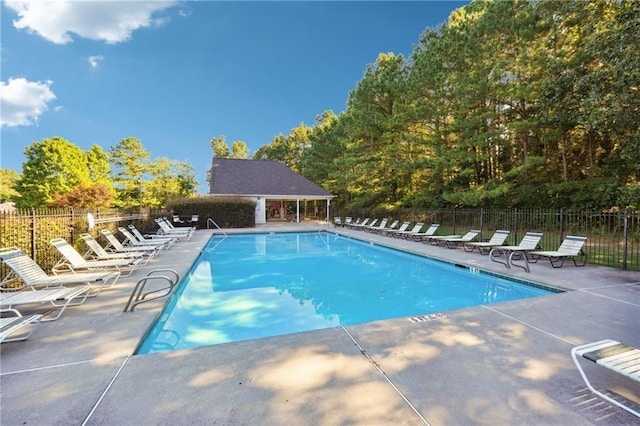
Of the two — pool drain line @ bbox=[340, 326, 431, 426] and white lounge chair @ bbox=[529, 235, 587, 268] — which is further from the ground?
white lounge chair @ bbox=[529, 235, 587, 268]

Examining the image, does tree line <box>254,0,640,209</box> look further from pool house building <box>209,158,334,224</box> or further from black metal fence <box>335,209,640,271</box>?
pool house building <box>209,158,334,224</box>

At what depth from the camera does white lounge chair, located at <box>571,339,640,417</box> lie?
226 centimetres

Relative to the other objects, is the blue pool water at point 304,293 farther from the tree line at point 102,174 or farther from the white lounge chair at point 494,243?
the tree line at point 102,174

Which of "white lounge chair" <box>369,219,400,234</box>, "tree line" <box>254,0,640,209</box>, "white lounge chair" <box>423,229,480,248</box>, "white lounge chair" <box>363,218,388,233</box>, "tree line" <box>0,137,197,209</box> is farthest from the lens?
"tree line" <box>0,137,197,209</box>

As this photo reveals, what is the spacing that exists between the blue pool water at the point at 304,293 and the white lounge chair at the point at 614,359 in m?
2.82

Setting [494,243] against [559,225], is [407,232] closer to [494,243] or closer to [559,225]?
[494,243]

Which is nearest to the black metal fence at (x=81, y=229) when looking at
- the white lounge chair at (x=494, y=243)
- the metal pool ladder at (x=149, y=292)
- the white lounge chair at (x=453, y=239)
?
the white lounge chair at (x=494, y=243)

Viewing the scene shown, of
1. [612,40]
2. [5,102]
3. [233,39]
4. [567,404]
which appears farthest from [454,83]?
[5,102]

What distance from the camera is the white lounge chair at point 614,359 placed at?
7.42 ft

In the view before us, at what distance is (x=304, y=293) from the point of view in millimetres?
7383

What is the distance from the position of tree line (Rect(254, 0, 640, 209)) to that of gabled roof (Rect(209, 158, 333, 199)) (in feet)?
14.6

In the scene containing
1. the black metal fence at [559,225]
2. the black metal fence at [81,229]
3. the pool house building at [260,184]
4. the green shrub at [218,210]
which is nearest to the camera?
the black metal fence at [81,229]

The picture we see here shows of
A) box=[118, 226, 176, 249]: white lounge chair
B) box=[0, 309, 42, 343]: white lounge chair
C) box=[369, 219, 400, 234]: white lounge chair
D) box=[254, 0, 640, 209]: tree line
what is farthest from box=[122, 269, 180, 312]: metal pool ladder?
box=[369, 219, 400, 234]: white lounge chair

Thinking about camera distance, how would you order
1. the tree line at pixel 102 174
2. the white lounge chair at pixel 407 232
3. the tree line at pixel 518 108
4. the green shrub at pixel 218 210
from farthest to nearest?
the tree line at pixel 102 174
the green shrub at pixel 218 210
the white lounge chair at pixel 407 232
the tree line at pixel 518 108
